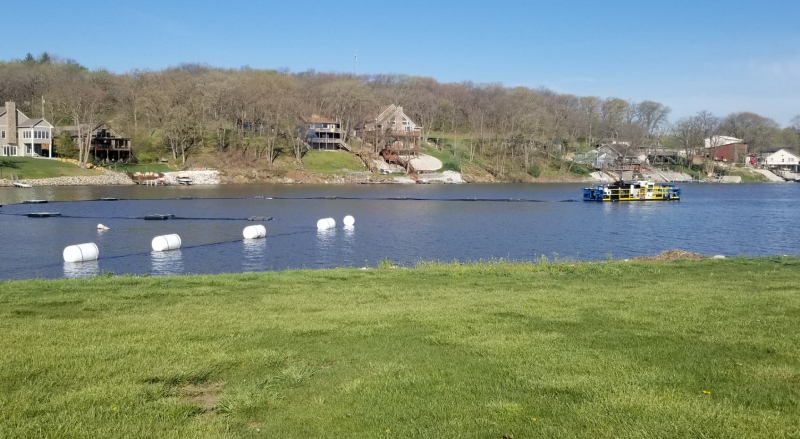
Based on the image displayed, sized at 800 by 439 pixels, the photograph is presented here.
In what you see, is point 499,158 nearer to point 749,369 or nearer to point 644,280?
point 644,280

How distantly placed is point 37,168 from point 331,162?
4757cm

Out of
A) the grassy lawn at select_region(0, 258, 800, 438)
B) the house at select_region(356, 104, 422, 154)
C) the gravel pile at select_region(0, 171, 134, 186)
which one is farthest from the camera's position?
the house at select_region(356, 104, 422, 154)

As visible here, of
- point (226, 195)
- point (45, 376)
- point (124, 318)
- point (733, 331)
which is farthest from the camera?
point (226, 195)

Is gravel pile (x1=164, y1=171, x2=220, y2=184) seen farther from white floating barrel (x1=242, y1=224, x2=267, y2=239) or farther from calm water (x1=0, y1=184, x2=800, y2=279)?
white floating barrel (x1=242, y1=224, x2=267, y2=239)

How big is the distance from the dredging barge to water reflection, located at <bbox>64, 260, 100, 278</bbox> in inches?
2526

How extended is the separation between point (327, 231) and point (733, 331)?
35309 mm

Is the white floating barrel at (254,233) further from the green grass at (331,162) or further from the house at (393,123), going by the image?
the house at (393,123)

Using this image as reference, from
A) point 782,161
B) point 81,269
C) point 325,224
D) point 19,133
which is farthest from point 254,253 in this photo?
point 782,161

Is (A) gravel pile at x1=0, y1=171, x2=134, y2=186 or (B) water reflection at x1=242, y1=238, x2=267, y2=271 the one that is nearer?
(B) water reflection at x1=242, y1=238, x2=267, y2=271

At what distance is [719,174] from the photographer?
149375 mm

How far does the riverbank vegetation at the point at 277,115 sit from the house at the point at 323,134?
310cm

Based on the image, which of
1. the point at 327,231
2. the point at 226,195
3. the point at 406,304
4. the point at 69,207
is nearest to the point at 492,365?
the point at 406,304

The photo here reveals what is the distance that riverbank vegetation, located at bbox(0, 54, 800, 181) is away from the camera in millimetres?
113875

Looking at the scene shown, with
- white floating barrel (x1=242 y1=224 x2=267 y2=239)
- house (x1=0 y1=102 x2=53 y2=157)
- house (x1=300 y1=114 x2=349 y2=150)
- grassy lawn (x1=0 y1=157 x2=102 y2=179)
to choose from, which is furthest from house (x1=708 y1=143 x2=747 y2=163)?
white floating barrel (x1=242 y1=224 x2=267 y2=239)
